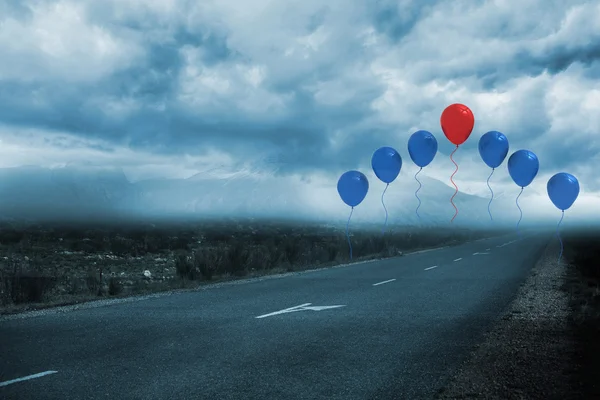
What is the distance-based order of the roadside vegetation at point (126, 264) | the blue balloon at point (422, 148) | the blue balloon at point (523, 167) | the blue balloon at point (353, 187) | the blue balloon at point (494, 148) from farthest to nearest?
1. the blue balloon at point (353, 187)
2. the blue balloon at point (422, 148)
3. the blue balloon at point (523, 167)
4. the blue balloon at point (494, 148)
5. the roadside vegetation at point (126, 264)

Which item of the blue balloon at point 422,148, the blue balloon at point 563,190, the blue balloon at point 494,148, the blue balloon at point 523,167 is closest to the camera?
the blue balloon at point 494,148

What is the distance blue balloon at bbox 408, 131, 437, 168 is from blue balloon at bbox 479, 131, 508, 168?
1.73m

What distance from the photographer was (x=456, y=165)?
1642 centimetres

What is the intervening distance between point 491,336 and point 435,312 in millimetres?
2059

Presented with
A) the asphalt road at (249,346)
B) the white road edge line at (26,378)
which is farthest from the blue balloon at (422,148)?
the white road edge line at (26,378)

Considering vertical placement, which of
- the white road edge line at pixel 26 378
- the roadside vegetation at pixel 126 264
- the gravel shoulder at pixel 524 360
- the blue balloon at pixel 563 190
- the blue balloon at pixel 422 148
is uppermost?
the blue balloon at pixel 422 148

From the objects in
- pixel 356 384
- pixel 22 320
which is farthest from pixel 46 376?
pixel 22 320

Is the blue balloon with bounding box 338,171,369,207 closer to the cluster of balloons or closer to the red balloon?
the cluster of balloons

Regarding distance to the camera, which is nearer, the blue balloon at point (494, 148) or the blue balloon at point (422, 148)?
the blue balloon at point (494, 148)

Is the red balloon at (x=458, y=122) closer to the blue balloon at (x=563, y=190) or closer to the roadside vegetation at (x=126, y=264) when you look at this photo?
the blue balloon at (x=563, y=190)

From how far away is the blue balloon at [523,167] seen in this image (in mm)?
16609

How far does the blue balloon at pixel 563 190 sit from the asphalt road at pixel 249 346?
7296 mm

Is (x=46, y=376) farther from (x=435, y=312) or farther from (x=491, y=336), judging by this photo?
(x=435, y=312)

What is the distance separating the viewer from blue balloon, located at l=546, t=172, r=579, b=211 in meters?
17.0
